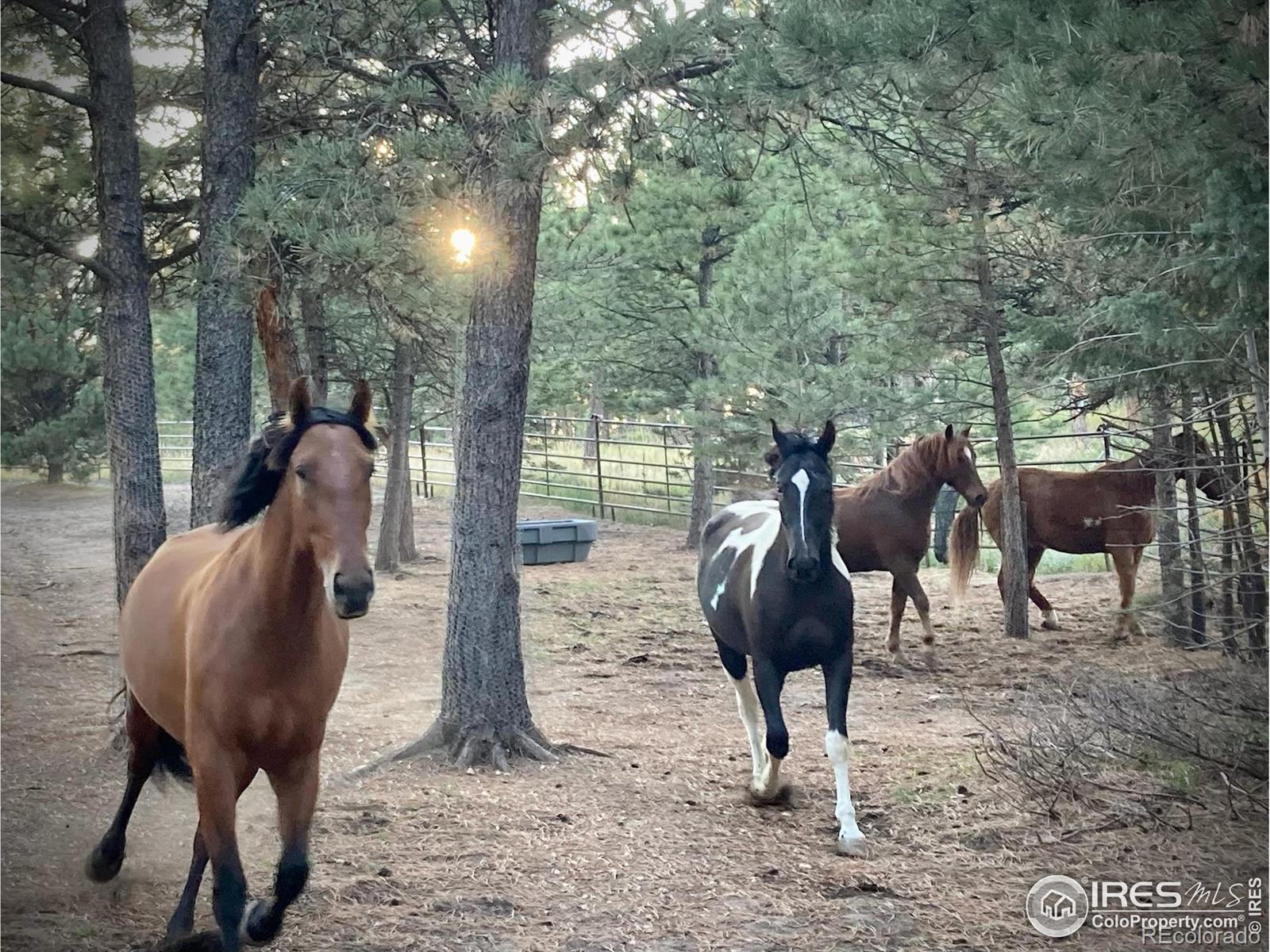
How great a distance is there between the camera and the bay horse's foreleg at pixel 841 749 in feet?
12.8

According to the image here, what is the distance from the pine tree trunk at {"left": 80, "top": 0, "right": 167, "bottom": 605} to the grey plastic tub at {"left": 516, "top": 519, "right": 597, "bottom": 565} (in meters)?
6.24

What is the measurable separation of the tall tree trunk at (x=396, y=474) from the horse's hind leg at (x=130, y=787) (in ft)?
18.8

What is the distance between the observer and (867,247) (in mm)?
8141

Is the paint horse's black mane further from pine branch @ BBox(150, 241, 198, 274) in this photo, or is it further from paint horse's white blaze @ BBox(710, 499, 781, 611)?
pine branch @ BBox(150, 241, 198, 274)

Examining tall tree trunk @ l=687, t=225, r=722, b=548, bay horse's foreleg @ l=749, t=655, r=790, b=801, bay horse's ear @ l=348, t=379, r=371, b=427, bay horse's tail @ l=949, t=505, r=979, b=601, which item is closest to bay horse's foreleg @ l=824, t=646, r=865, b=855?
bay horse's foreleg @ l=749, t=655, r=790, b=801

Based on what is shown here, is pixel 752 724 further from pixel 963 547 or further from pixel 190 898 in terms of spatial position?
pixel 963 547

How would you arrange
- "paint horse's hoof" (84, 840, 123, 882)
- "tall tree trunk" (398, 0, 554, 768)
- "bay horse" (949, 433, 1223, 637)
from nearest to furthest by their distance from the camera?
"paint horse's hoof" (84, 840, 123, 882), "tall tree trunk" (398, 0, 554, 768), "bay horse" (949, 433, 1223, 637)

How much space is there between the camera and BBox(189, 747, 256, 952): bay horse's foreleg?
2.88 m

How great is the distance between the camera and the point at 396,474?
10367 mm

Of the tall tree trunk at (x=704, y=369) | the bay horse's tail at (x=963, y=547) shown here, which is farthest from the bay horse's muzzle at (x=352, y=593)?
the tall tree trunk at (x=704, y=369)

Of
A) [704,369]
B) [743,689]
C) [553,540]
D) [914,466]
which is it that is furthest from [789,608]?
[704,369]

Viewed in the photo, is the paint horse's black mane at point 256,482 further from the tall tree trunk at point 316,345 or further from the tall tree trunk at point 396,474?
the tall tree trunk at point 396,474

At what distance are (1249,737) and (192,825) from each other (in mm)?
3887

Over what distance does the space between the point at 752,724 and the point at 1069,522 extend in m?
4.51
